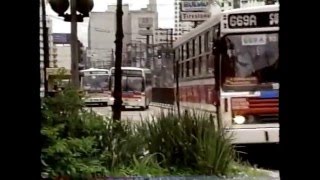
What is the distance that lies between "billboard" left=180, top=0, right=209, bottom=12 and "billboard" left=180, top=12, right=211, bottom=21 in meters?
0.06

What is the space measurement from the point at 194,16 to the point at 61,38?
1.16 meters

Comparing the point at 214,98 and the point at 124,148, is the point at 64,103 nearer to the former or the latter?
the point at 124,148

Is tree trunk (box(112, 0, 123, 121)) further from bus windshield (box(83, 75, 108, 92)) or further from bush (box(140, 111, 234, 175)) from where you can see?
bush (box(140, 111, 234, 175))

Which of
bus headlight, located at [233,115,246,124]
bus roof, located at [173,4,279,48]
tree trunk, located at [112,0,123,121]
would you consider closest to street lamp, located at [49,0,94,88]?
tree trunk, located at [112,0,123,121]

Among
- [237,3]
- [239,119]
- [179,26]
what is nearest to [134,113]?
[179,26]

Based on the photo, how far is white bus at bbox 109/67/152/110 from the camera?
5035mm

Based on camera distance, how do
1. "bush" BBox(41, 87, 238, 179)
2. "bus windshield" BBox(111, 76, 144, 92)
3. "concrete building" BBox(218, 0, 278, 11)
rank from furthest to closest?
"concrete building" BBox(218, 0, 278, 11)
"bus windshield" BBox(111, 76, 144, 92)
"bush" BBox(41, 87, 238, 179)

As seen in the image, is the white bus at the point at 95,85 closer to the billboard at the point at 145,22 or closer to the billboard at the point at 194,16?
the billboard at the point at 145,22

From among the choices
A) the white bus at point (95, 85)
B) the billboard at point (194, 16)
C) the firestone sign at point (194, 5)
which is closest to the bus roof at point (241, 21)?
the billboard at point (194, 16)

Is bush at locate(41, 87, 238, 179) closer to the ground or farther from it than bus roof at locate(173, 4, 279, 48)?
closer to the ground

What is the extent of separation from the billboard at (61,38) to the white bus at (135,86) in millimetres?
427

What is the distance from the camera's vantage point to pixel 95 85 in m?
4.93

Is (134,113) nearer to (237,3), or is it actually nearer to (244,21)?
(237,3)
